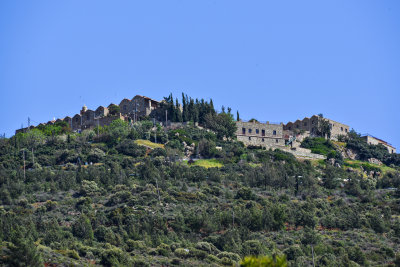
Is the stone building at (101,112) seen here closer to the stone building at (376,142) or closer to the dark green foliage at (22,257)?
the stone building at (376,142)

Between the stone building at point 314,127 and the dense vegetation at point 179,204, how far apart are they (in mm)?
17640

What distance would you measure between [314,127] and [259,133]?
1172 cm

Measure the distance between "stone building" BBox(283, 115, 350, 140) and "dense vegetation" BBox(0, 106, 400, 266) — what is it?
57.9 feet

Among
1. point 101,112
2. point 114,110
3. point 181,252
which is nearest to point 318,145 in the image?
point 114,110

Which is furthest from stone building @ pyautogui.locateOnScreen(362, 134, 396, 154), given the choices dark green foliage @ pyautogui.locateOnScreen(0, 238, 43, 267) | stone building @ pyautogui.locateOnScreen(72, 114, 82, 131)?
dark green foliage @ pyautogui.locateOnScreen(0, 238, 43, 267)

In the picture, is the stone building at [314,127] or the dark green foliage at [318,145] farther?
the stone building at [314,127]

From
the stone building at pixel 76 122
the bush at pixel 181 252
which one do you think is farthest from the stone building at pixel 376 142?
the bush at pixel 181 252

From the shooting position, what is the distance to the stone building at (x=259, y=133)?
8588 centimetres

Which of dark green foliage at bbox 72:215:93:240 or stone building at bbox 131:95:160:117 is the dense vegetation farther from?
stone building at bbox 131:95:160:117

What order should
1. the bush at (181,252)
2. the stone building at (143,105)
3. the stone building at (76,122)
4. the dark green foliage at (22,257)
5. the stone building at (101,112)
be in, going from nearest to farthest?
the dark green foliage at (22,257) → the bush at (181,252) → the stone building at (143,105) → the stone building at (101,112) → the stone building at (76,122)

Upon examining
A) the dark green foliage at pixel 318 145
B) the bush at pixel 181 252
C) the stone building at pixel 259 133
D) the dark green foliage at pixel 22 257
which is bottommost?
the bush at pixel 181 252

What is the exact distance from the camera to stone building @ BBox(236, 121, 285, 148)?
8588 cm

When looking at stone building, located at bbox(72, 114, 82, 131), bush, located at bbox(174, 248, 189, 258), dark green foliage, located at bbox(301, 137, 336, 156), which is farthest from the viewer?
stone building, located at bbox(72, 114, 82, 131)

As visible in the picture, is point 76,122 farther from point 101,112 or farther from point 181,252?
point 181,252
